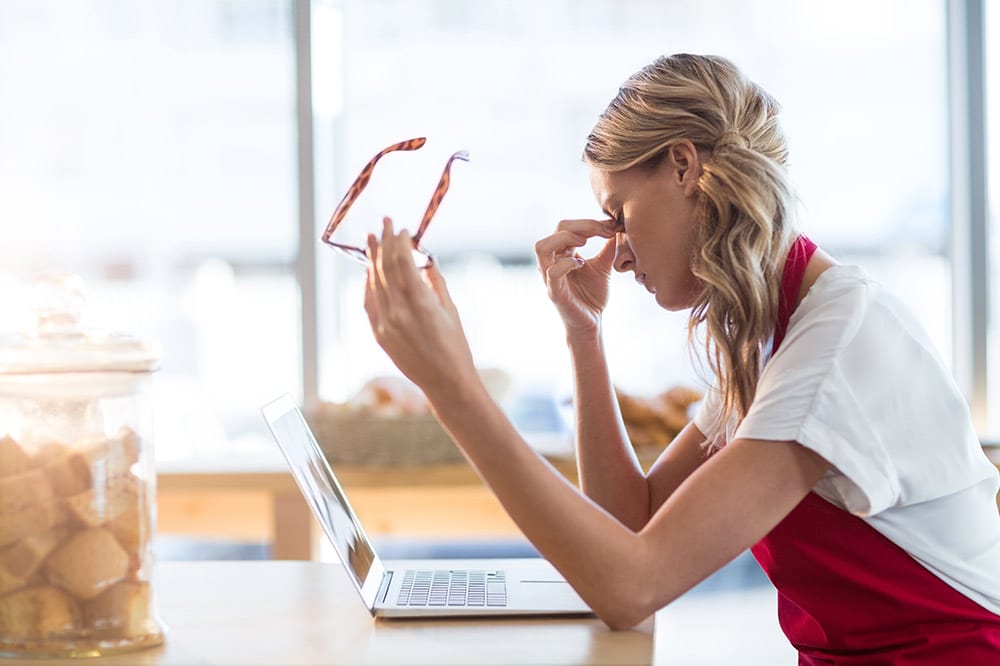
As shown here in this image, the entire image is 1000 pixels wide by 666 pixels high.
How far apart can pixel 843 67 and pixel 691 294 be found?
1.87 m

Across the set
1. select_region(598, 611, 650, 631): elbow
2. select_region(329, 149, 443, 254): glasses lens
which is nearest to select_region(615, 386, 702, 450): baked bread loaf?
select_region(329, 149, 443, 254): glasses lens

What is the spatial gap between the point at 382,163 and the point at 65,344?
6.78ft

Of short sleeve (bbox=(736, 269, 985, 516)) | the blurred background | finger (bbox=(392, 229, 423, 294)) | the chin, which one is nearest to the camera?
finger (bbox=(392, 229, 423, 294))

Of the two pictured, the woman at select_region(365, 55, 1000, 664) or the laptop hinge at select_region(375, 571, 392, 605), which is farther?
the laptop hinge at select_region(375, 571, 392, 605)

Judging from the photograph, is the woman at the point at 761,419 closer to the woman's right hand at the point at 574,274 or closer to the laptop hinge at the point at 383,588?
the woman's right hand at the point at 574,274

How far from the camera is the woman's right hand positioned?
1.43 meters

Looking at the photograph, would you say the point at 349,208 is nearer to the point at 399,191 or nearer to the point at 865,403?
the point at 865,403

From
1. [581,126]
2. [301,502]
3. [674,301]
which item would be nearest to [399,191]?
[581,126]

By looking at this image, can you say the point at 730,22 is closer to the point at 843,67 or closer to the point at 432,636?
the point at 843,67

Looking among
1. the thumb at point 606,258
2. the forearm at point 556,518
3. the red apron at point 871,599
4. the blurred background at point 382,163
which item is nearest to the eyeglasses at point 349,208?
the forearm at point 556,518

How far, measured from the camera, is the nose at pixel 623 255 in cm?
134

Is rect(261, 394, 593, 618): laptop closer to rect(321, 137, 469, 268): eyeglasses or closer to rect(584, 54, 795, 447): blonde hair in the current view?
rect(321, 137, 469, 268): eyeglasses

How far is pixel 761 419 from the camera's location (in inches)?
40.5

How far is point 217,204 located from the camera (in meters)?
2.99
